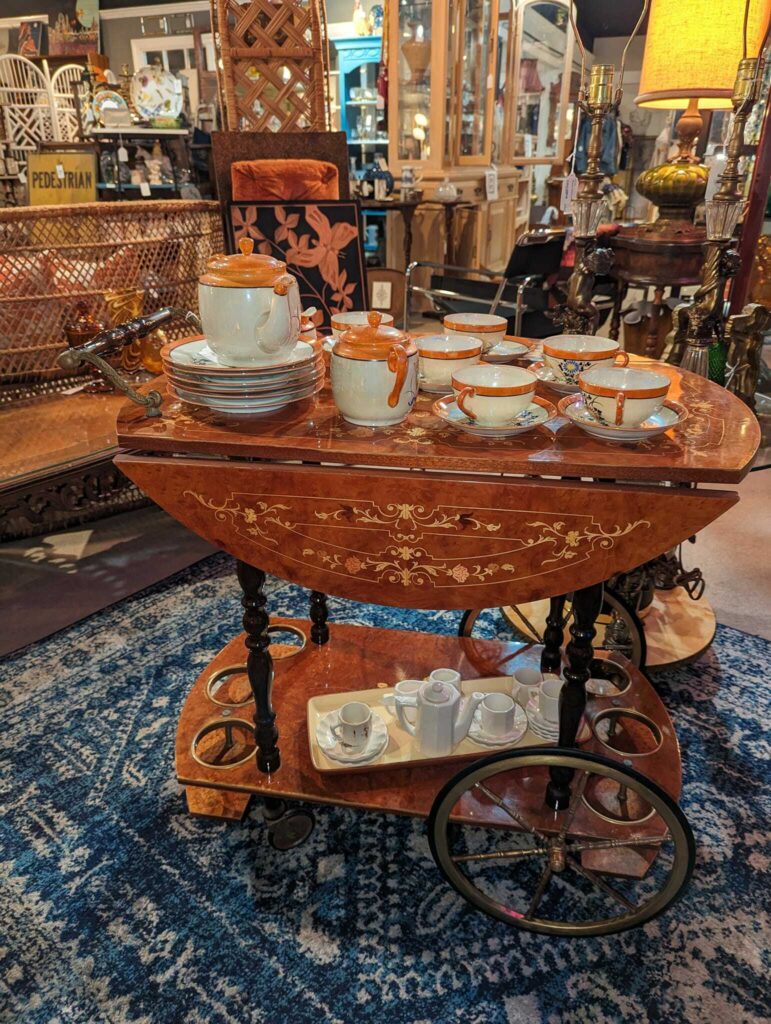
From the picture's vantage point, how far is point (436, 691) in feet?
4.83

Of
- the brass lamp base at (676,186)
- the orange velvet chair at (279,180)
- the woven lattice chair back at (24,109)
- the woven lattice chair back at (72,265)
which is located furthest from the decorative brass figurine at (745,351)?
the woven lattice chair back at (24,109)

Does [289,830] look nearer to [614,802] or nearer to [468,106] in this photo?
[614,802]

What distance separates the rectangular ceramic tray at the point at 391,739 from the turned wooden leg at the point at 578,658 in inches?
10.1

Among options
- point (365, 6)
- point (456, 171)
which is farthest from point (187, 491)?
point (365, 6)

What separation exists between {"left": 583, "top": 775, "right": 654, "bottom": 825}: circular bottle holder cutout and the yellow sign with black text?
12.3ft

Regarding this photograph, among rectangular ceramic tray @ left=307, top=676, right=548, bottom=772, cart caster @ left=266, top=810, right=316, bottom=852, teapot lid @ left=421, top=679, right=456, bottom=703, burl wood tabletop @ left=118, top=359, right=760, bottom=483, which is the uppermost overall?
burl wood tabletop @ left=118, top=359, right=760, bottom=483

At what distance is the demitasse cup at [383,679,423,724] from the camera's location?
5.06 feet

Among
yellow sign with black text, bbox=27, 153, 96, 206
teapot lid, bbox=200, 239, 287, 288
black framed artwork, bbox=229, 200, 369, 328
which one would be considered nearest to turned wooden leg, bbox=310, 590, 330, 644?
teapot lid, bbox=200, 239, 287, 288

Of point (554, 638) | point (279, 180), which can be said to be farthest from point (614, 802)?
point (279, 180)

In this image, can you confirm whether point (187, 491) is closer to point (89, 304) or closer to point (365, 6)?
point (89, 304)

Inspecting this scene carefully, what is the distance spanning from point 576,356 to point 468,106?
5152 millimetres

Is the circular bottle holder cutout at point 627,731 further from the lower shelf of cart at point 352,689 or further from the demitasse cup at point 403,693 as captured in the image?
the demitasse cup at point 403,693

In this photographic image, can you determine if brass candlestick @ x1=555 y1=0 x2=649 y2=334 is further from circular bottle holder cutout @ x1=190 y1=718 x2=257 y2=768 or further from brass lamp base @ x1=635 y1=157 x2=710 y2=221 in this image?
circular bottle holder cutout @ x1=190 y1=718 x2=257 y2=768

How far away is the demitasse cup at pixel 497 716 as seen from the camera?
4.93 feet
